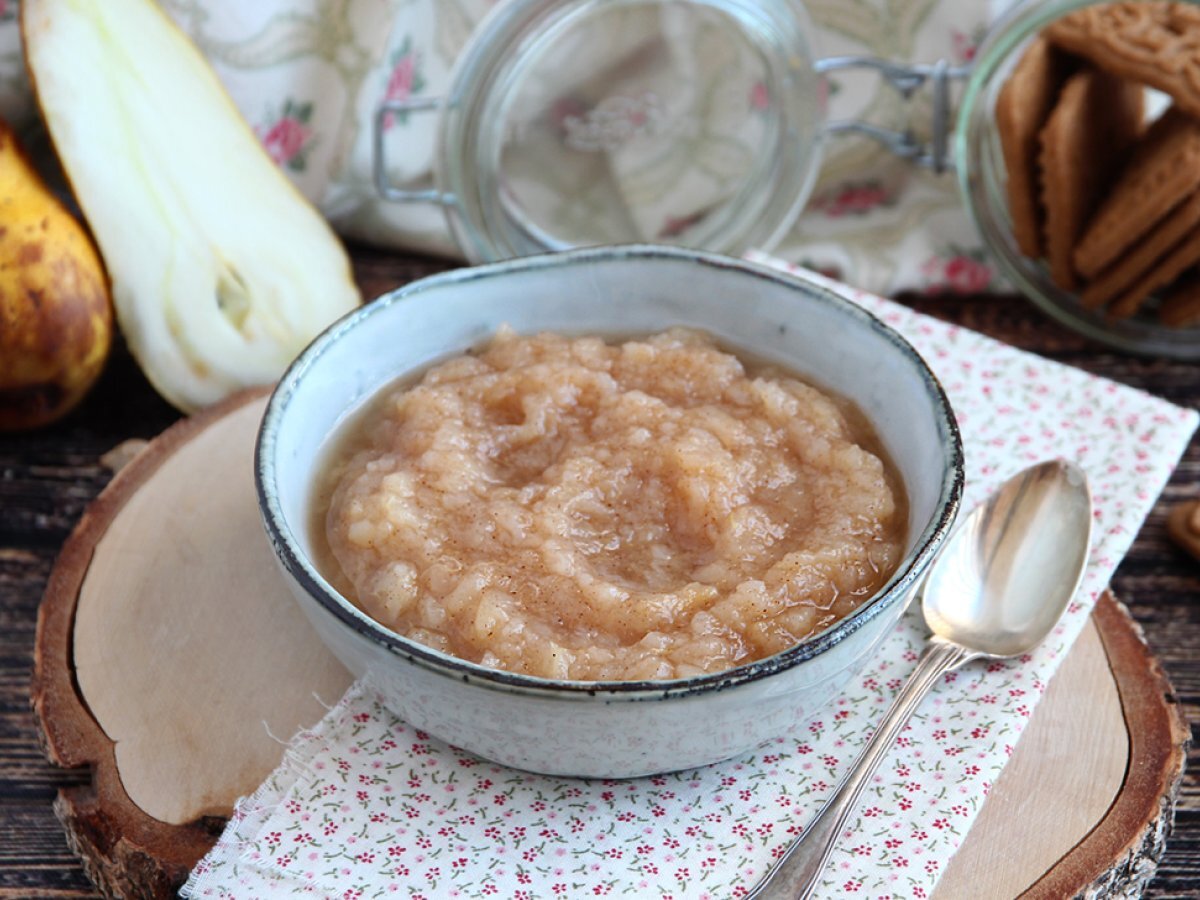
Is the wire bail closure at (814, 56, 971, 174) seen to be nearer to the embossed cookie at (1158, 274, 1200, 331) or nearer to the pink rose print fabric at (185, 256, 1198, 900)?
the embossed cookie at (1158, 274, 1200, 331)

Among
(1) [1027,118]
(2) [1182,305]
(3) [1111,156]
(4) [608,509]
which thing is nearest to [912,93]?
(1) [1027,118]

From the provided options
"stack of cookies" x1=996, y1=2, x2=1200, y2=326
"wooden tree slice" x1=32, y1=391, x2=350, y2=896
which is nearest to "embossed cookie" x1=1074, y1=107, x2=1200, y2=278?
"stack of cookies" x1=996, y1=2, x2=1200, y2=326

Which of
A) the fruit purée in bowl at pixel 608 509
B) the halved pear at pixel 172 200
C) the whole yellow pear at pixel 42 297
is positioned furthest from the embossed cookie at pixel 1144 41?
the whole yellow pear at pixel 42 297

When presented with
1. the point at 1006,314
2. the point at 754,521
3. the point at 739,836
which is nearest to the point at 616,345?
the point at 754,521

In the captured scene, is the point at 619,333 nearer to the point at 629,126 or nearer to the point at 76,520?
the point at 629,126

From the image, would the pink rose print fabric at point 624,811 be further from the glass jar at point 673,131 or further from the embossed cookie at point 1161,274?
the glass jar at point 673,131

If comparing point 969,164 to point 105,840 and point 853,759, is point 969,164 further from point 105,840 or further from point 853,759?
point 105,840

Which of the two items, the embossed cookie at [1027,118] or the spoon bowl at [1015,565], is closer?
the spoon bowl at [1015,565]
